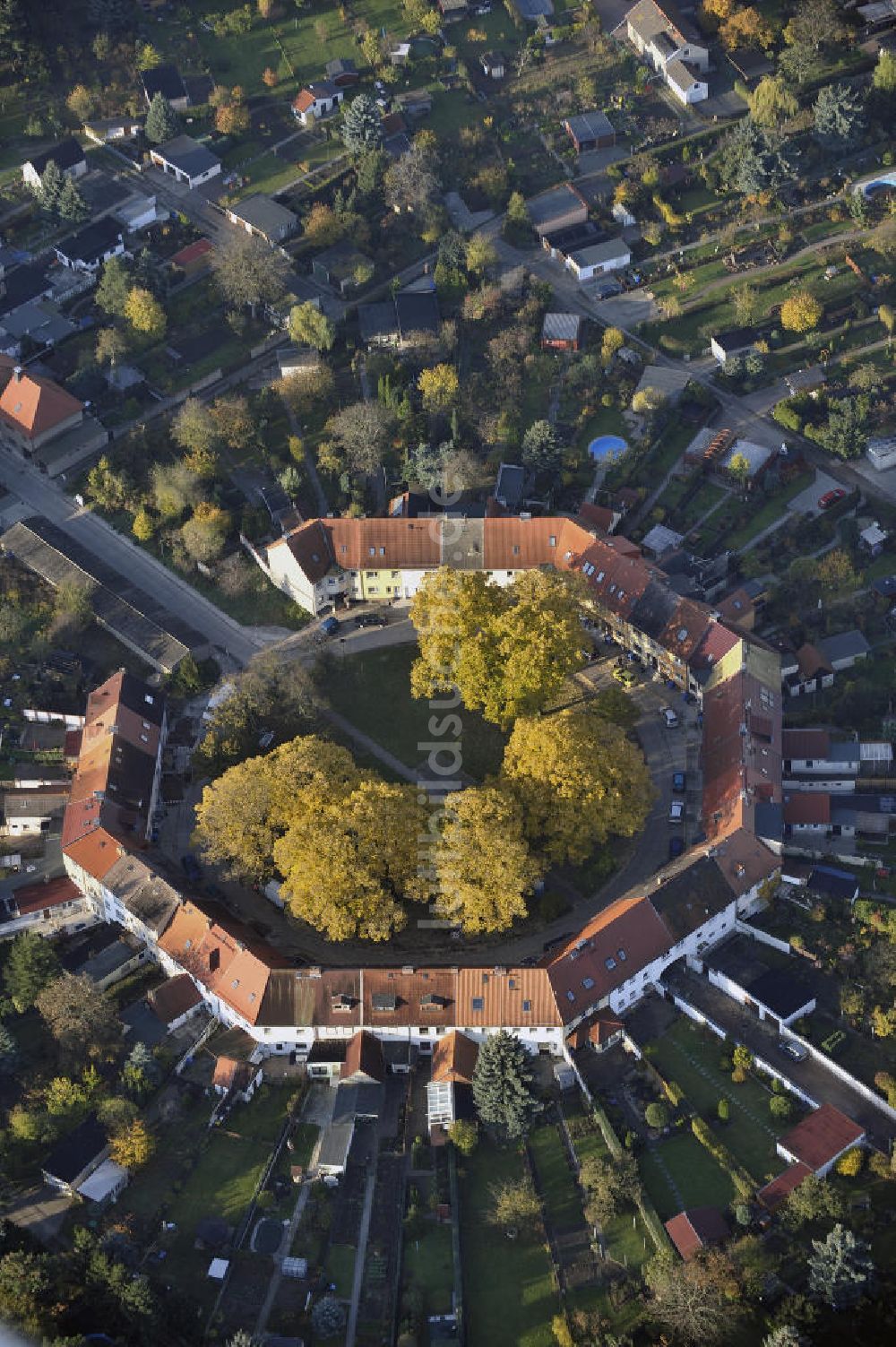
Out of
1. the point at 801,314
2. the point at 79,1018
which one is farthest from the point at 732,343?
the point at 79,1018

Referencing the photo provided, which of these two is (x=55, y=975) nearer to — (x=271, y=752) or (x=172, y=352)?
(x=271, y=752)

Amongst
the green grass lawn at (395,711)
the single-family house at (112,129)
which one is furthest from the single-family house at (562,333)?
the single-family house at (112,129)

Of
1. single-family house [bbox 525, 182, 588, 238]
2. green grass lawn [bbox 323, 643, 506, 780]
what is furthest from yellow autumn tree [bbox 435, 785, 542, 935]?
single-family house [bbox 525, 182, 588, 238]

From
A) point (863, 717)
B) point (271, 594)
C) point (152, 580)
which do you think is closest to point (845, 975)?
point (863, 717)

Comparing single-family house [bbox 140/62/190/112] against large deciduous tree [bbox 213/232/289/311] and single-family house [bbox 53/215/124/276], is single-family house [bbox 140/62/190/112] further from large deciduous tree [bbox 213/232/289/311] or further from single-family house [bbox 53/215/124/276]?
large deciduous tree [bbox 213/232/289/311]

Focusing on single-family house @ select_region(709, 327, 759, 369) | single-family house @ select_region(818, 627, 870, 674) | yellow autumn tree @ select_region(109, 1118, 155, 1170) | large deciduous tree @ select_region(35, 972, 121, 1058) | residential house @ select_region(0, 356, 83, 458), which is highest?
single-family house @ select_region(709, 327, 759, 369)

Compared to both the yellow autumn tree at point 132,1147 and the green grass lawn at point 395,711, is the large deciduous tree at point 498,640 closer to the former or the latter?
the green grass lawn at point 395,711

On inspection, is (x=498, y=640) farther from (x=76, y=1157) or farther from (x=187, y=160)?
(x=187, y=160)
